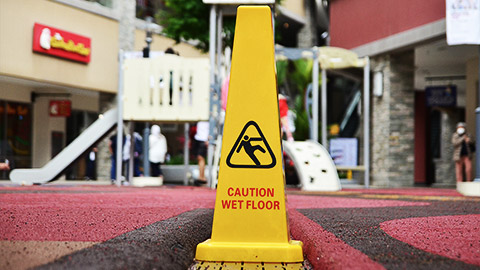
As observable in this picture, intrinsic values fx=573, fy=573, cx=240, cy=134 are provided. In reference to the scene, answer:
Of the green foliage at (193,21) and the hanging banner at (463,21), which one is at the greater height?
the green foliage at (193,21)

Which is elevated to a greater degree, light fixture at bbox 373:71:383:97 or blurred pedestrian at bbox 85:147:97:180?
light fixture at bbox 373:71:383:97

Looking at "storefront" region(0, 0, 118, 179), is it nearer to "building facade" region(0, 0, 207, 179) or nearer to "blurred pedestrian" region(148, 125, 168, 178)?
"building facade" region(0, 0, 207, 179)

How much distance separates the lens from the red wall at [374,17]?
523 inches

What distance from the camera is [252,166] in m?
2.60

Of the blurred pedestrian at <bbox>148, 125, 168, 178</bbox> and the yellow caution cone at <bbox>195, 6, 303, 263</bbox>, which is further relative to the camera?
the blurred pedestrian at <bbox>148, 125, 168, 178</bbox>

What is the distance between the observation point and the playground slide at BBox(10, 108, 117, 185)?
33.5ft

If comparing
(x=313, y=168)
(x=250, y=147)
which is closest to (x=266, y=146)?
(x=250, y=147)

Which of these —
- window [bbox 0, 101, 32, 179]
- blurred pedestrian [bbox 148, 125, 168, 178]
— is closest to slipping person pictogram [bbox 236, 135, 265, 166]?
blurred pedestrian [bbox 148, 125, 168, 178]

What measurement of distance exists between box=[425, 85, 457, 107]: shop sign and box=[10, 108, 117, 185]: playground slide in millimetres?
11006

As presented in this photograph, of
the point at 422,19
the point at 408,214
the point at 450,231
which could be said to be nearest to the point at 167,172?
the point at 422,19

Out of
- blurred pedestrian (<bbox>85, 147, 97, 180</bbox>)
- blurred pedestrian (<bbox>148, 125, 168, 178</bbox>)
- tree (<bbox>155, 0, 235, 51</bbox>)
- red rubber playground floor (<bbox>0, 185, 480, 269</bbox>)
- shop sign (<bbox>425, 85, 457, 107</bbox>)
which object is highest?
tree (<bbox>155, 0, 235, 51</bbox>)

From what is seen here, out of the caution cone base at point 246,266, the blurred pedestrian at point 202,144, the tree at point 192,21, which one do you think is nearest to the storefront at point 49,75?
the tree at point 192,21

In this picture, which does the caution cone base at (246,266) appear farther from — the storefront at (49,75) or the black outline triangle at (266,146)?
the storefront at (49,75)

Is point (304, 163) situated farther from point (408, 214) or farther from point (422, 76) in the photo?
point (422, 76)
